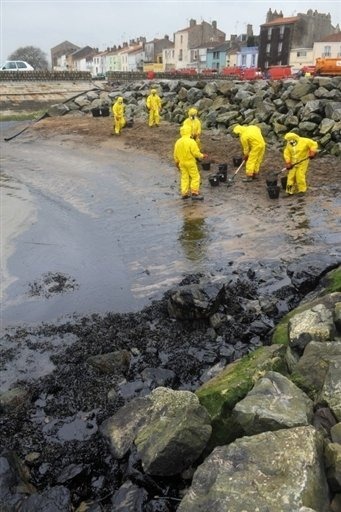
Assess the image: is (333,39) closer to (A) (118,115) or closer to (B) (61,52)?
(A) (118,115)

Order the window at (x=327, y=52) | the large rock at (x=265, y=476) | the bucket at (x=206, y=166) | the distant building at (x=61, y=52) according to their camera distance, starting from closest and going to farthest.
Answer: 1. the large rock at (x=265, y=476)
2. the bucket at (x=206, y=166)
3. the window at (x=327, y=52)
4. the distant building at (x=61, y=52)

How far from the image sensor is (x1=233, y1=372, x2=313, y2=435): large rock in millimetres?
3252

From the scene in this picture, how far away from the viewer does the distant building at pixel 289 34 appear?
55469 mm

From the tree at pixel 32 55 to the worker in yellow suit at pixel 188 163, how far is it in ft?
272

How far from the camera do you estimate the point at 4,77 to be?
3166cm

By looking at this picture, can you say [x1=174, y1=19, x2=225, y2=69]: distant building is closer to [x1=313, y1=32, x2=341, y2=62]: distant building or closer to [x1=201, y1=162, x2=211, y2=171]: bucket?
[x1=313, y1=32, x2=341, y2=62]: distant building

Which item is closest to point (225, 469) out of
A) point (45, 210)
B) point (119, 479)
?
point (119, 479)

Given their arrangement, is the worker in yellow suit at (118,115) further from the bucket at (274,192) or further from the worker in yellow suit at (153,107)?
the bucket at (274,192)

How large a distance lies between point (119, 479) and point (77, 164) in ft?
44.3

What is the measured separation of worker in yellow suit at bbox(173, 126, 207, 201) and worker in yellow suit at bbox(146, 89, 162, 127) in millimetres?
9661

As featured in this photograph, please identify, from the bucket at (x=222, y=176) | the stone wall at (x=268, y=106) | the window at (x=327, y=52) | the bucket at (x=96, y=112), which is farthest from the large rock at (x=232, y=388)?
the window at (x=327, y=52)

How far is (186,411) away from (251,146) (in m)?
9.09

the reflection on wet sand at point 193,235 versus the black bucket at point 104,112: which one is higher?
the black bucket at point 104,112

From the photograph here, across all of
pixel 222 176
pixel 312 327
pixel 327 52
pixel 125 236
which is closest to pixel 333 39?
pixel 327 52
